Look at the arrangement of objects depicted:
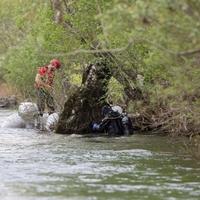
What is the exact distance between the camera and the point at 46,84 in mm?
24281

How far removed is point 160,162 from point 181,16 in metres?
6.02

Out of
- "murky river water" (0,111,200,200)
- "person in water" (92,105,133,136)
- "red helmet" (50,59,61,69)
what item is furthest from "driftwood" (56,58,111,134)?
"red helmet" (50,59,61,69)

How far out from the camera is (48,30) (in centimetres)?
2183

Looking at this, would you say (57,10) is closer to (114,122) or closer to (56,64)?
(56,64)

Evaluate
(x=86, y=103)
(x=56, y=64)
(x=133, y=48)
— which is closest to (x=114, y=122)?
(x=86, y=103)

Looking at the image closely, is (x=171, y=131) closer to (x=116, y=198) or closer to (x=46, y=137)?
(x=46, y=137)

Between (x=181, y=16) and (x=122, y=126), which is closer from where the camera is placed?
(x=181, y=16)

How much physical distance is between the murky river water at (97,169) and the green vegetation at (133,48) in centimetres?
110

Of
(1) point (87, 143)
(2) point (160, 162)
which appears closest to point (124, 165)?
(2) point (160, 162)

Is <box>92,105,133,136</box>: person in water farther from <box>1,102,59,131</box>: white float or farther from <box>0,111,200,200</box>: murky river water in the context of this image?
<box>1,102,59,131</box>: white float

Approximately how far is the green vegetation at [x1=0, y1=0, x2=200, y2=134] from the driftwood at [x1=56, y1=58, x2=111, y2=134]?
44 cm

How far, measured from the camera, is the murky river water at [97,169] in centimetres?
1106

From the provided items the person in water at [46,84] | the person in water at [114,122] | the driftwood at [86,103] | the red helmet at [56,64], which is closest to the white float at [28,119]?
the person in water at [46,84]

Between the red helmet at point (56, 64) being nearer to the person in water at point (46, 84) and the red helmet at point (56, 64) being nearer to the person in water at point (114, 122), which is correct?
the person in water at point (46, 84)
